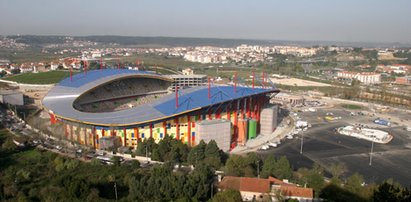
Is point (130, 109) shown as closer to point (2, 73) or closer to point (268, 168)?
point (268, 168)

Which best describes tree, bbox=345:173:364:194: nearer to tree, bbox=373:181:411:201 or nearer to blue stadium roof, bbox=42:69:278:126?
tree, bbox=373:181:411:201

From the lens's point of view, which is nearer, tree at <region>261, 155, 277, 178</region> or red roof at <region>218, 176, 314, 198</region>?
red roof at <region>218, 176, 314, 198</region>

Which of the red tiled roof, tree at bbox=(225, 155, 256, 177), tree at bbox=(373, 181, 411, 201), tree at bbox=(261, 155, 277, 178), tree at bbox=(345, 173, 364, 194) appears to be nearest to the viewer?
tree at bbox=(373, 181, 411, 201)

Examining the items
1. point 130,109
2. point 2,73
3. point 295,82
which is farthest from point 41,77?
point 295,82

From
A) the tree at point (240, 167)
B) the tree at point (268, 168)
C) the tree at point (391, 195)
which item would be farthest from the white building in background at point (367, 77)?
the tree at point (391, 195)

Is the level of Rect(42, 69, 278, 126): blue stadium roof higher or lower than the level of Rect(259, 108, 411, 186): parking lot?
higher

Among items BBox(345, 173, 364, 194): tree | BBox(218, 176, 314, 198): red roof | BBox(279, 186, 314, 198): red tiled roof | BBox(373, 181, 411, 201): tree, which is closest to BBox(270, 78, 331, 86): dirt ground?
BBox(345, 173, 364, 194): tree
